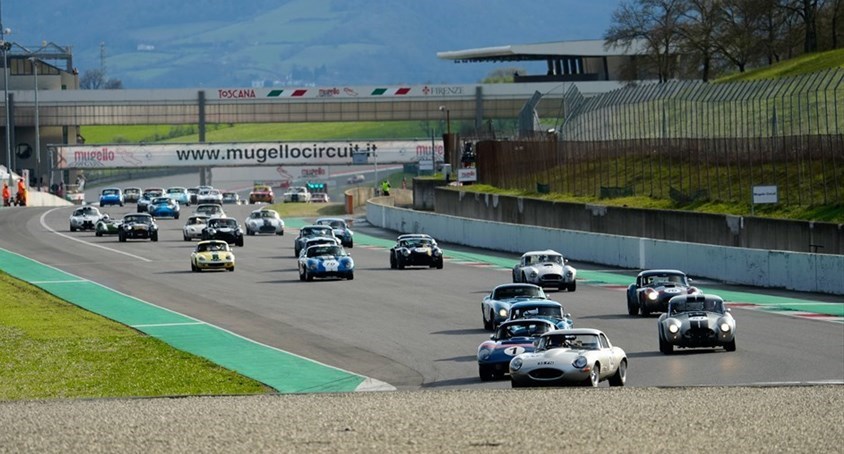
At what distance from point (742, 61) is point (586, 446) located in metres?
96.0

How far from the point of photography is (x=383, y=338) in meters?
33.8

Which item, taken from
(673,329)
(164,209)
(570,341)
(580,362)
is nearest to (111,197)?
(164,209)

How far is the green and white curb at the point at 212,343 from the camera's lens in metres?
27.1

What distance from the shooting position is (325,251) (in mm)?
50875

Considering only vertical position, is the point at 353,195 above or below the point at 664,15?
below

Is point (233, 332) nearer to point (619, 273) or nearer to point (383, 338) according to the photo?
point (383, 338)

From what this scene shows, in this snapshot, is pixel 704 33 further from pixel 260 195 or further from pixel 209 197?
pixel 209 197

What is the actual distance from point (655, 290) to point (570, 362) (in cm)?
1331

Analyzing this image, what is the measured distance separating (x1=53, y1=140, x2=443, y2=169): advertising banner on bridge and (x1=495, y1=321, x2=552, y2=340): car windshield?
10481cm

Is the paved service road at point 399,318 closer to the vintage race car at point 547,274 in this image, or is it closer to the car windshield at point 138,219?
the vintage race car at point 547,274

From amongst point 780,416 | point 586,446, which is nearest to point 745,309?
Result: point 780,416

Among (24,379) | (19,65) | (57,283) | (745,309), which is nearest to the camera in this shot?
(24,379)

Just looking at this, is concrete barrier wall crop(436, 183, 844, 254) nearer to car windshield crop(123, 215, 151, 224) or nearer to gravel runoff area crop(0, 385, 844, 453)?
car windshield crop(123, 215, 151, 224)

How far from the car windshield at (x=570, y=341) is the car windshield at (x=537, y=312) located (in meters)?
4.65
